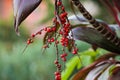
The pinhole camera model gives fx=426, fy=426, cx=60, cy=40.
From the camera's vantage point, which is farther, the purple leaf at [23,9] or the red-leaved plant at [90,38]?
the red-leaved plant at [90,38]

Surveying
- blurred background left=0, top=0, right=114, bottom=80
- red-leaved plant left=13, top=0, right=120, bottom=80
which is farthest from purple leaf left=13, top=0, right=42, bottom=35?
blurred background left=0, top=0, right=114, bottom=80

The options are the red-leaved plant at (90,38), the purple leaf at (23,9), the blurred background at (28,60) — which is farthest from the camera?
the blurred background at (28,60)

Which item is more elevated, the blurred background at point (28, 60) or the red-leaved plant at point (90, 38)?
the red-leaved plant at point (90, 38)

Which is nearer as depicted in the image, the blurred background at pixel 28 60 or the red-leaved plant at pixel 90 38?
the red-leaved plant at pixel 90 38

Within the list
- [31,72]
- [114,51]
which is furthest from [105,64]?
[31,72]

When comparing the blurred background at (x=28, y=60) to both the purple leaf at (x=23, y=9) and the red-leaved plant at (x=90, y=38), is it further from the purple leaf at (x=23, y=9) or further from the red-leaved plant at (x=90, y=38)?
the purple leaf at (x=23, y=9)

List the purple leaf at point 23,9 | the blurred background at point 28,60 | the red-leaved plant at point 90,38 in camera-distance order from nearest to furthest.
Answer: the purple leaf at point 23,9, the red-leaved plant at point 90,38, the blurred background at point 28,60

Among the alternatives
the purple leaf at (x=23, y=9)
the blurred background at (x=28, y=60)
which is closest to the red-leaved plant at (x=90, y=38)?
the purple leaf at (x=23, y=9)

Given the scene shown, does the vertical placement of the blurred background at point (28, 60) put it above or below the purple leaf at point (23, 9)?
below

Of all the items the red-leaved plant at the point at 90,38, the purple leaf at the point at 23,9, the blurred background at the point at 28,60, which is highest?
the purple leaf at the point at 23,9
